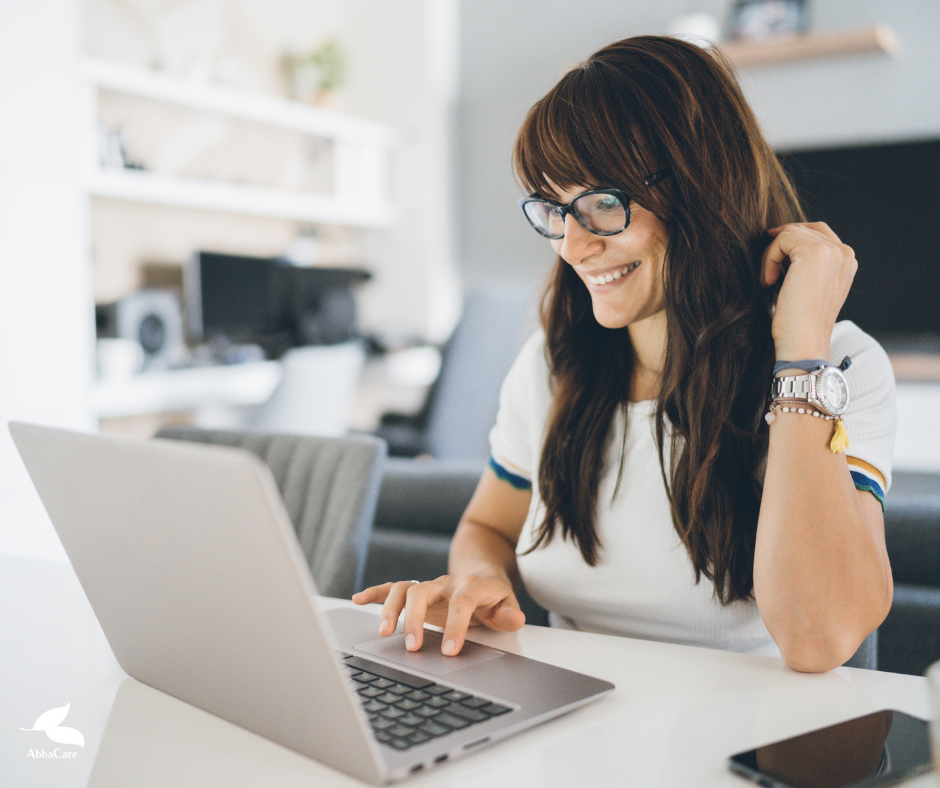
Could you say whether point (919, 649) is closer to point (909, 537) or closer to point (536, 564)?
point (909, 537)

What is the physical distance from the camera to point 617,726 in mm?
573

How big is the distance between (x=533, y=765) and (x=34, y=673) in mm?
442

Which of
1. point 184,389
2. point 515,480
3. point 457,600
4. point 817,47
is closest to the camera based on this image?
point 457,600

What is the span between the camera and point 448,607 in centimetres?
78

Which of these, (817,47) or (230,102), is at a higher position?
(817,47)

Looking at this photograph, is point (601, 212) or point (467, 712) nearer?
point (467, 712)

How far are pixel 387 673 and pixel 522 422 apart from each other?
0.59 m

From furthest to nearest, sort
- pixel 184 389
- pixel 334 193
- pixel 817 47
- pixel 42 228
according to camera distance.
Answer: pixel 334 193
pixel 817 47
pixel 184 389
pixel 42 228

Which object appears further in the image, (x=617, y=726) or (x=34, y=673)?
(x=34, y=673)

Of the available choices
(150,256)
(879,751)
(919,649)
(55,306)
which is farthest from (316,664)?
(150,256)

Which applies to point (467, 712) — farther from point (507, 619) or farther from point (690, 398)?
point (690, 398)

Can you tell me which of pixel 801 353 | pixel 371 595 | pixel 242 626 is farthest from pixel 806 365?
pixel 242 626

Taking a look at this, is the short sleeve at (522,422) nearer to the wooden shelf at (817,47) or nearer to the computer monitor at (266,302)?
the computer monitor at (266,302)

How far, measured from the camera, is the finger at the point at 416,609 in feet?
2.33
